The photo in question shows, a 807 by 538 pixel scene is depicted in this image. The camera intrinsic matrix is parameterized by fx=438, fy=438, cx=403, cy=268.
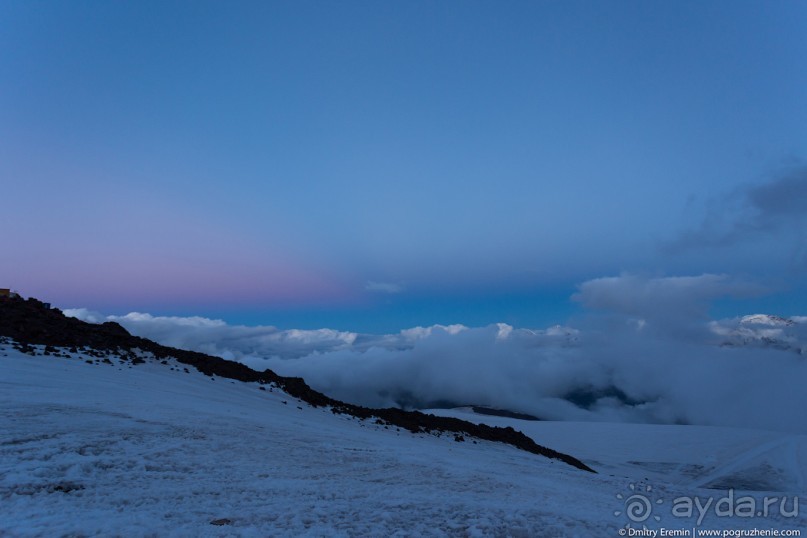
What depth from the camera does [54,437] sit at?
9344mm

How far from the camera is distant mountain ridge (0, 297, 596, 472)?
2095cm

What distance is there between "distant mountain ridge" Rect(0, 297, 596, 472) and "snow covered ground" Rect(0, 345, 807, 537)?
283cm

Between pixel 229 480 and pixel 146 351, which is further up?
pixel 146 351

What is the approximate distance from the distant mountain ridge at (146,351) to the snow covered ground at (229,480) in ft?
9.28

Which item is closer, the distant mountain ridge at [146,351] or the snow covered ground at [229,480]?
the snow covered ground at [229,480]

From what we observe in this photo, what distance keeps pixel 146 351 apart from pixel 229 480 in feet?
63.4

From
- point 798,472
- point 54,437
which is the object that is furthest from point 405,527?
point 798,472

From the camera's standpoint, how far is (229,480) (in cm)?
888

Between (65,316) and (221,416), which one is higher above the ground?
(65,316)

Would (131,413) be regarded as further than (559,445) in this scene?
No

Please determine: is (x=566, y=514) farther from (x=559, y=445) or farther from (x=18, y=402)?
(x=559, y=445)

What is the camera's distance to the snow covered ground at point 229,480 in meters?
6.81

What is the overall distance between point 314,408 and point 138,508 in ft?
58.1

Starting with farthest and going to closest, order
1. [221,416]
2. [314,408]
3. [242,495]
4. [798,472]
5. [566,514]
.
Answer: [798,472] < [314,408] < [221,416] < [566,514] < [242,495]
